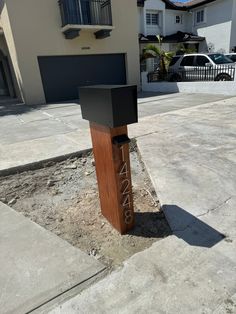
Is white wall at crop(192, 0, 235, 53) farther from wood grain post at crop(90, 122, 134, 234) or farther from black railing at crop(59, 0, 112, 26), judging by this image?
wood grain post at crop(90, 122, 134, 234)

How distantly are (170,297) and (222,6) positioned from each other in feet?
76.8

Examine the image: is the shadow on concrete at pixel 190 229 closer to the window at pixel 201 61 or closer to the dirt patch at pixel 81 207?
the dirt patch at pixel 81 207

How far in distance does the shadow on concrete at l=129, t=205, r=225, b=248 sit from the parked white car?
1015 centimetres

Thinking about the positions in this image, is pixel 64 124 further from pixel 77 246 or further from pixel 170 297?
pixel 170 297

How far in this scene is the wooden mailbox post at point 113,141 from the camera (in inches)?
79.6

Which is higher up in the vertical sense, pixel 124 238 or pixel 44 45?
pixel 44 45

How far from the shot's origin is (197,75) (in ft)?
40.7

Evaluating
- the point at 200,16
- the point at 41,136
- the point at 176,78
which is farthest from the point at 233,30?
the point at 41,136

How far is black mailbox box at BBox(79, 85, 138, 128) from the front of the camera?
1977mm

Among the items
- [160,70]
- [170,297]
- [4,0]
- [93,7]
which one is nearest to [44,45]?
[4,0]

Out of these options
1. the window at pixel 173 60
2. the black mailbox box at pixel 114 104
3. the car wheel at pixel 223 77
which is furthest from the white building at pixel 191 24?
the black mailbox box at pixel 114 104

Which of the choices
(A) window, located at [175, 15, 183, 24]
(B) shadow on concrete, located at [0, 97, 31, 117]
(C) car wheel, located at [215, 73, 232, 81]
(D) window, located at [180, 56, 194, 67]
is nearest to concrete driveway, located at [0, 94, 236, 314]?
(B) shadow on concrete, located at [0, 97, 31, 117]

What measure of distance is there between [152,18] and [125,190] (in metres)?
21.8

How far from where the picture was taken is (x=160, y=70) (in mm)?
14695
